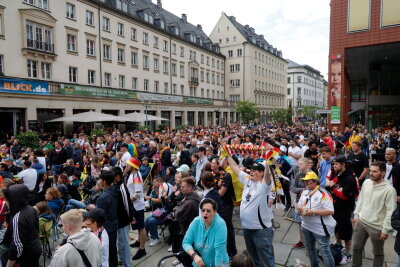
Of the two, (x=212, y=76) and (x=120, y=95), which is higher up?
(x=212, y=76)

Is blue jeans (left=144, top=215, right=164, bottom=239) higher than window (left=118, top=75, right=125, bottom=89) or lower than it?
lower

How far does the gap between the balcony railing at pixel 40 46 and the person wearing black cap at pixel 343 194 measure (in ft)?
81.7

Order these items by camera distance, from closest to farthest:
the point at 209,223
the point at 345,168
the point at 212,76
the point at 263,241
Result: 1. the point at 209,223
2. the point at 263,241
3. the point at 345,168
4. the point at 212,76

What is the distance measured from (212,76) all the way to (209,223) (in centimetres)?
5265

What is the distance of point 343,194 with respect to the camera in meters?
4.88

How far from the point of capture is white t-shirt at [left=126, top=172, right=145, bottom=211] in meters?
5.75

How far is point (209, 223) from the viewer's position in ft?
10.7

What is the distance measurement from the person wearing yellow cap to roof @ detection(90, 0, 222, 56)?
1230 inches

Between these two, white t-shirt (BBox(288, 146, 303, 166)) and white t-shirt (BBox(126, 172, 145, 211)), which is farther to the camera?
white t-shirt (BBox(288, 146, 303, 166))

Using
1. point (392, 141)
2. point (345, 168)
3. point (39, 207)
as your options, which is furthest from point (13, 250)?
point (392, 141)

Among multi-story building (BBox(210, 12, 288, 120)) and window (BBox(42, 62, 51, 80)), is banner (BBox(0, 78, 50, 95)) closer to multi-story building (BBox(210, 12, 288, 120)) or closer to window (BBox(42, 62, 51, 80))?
window (BBox(42, 62, 51, 80))

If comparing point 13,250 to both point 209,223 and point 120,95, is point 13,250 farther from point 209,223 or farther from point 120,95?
point 120,95

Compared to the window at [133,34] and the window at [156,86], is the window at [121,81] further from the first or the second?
the window at [156,86]

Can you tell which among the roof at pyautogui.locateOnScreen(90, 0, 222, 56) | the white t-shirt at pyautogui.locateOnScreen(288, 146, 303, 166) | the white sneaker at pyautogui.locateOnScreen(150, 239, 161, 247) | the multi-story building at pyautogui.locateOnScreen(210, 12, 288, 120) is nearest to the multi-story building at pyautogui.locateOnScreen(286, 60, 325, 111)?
the multi-story building at pyautogui.locateOnScreen(210, 12, 288, 120)
